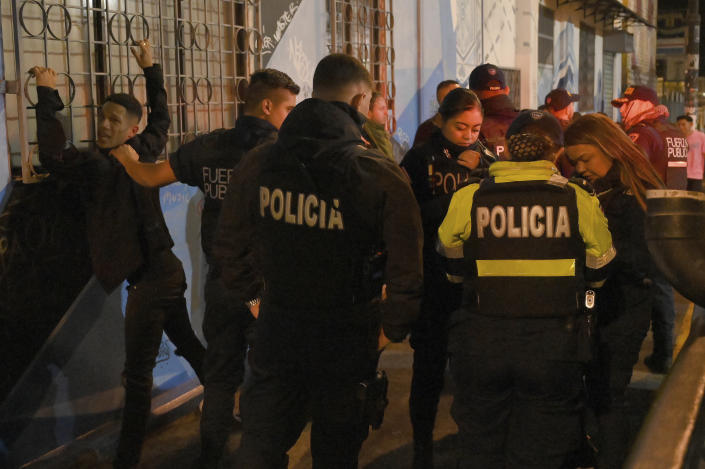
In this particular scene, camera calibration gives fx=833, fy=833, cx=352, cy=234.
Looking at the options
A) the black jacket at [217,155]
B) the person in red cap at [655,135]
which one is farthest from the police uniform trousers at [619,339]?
the person in red cap at [655,135]

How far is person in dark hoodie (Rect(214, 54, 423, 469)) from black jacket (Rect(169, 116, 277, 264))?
62 cm

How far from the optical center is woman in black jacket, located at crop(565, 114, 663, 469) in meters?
3.90

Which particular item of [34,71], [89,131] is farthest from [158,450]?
[34,71]

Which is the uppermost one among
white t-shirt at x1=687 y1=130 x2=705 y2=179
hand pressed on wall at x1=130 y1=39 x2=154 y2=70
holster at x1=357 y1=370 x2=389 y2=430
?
hand pressed on wall at x1=130 y1=39 x2=154 y2=70

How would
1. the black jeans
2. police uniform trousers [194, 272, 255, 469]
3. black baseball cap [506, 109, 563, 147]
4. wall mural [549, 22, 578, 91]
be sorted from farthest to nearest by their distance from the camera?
wall mural [549, 22, 578, 91], the black jeans, police uniform trousers [194, 272, 255, 469], black baseball cap [506, 109, 563, 147]

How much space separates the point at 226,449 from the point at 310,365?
6.41ft

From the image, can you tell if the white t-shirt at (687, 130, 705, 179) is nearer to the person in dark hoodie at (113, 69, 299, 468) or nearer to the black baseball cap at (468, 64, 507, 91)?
the black baseball cap at (468, 64, 507, 91)

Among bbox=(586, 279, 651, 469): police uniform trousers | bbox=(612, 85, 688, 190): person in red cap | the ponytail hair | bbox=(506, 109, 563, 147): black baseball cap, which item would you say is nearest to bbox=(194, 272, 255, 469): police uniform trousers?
bbox=(506, 109, 563, 147): black baseball cap

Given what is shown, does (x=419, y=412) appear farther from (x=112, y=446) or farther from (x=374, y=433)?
(x=112, y=446)

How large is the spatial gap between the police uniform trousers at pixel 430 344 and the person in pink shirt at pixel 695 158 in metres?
7.13

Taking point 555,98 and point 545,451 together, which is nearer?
point 545,451

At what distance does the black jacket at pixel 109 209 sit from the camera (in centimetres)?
416

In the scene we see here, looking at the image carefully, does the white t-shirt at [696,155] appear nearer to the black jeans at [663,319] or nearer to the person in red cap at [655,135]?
the person in red cap at [655,135]

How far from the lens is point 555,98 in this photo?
745 centimetres
